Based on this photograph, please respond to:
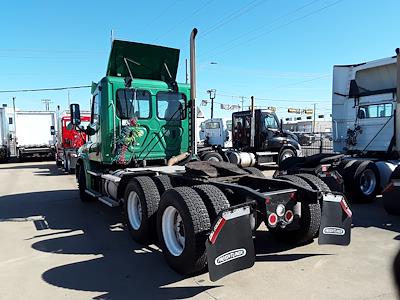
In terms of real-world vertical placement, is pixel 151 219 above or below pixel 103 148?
below

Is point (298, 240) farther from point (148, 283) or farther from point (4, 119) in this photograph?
point (4, 119)

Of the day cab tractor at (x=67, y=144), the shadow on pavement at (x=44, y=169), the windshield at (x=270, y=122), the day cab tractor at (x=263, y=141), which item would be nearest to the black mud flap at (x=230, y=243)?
the day cab tractor at (x=263, y=141)

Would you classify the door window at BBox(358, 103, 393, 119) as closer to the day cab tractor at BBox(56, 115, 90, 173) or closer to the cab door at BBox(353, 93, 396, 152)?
the cab door at BBox(353, 93, 396, 152)

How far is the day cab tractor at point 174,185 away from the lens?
4039 mm

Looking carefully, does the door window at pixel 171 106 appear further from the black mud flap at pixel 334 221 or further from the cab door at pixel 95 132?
the black mud flap at pixel 334 221

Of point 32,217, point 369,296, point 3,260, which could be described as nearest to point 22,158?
point 32,217

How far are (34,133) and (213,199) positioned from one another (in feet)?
75.7

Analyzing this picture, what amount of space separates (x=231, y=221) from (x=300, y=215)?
1463 mm

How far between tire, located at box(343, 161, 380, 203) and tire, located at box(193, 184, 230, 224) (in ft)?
16.6

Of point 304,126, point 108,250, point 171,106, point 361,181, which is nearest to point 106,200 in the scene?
point 108,250

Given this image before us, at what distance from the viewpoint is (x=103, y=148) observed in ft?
25.2

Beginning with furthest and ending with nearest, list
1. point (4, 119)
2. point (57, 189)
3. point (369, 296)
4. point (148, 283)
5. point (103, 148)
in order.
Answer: point (4, 119) → point (57, 189) → point (103, 148) → point (148, 283) → point (369, 296)

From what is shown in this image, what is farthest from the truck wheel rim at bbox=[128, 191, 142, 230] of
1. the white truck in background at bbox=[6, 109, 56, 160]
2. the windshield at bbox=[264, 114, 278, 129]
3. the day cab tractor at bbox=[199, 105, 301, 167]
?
the white truck in background at bbox=[6, 109, 56, 160]

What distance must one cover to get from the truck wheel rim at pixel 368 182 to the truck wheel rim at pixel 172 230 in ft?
18.5
